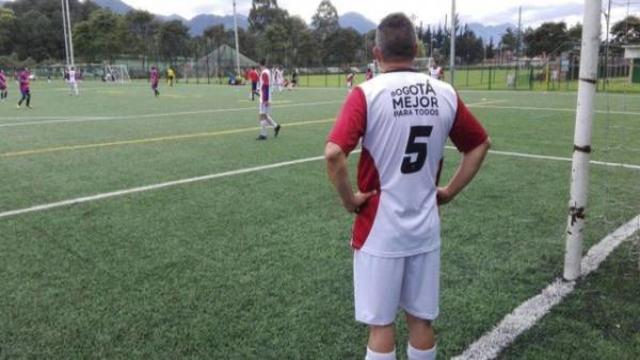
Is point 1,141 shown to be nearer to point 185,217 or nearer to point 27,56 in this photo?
point 185,217

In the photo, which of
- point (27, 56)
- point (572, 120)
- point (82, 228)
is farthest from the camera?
point (27, 56)

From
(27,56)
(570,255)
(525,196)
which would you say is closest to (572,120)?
(525,196)

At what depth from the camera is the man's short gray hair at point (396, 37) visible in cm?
236

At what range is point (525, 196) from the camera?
731 cm

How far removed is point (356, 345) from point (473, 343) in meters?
0.75

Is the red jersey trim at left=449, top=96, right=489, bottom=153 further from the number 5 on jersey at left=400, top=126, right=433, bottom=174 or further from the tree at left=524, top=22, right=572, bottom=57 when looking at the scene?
the tree at left=524, top=22, right=572, bottom=57

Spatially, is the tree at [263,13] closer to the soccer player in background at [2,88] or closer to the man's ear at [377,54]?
the soccer player in background at [2,88]

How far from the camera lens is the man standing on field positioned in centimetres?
235

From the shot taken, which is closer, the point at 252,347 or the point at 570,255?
the point at 252,347

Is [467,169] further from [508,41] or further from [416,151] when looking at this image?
[508,41]

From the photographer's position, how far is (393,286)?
99.7 inches

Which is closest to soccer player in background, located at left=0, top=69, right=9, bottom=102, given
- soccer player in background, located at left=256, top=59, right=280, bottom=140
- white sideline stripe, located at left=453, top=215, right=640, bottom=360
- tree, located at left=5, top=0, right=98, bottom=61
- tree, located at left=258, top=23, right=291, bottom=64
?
soccer player in background, located at left=256, top=59, right=280, bottom=140

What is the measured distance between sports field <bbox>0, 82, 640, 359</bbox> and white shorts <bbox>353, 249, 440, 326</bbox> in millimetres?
920

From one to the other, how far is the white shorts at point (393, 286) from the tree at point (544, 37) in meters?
72.8
